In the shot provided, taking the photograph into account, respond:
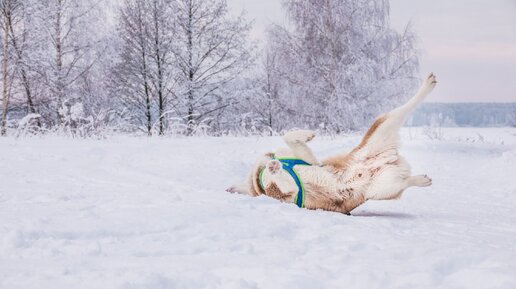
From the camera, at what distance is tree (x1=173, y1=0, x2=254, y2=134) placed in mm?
16672

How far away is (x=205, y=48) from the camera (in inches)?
666

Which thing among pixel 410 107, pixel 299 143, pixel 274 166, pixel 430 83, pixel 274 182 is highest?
pixel 430 83

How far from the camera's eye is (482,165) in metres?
7.00

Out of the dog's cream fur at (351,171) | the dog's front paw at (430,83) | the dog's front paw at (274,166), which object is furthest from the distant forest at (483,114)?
the dog's front paw at (274,166)

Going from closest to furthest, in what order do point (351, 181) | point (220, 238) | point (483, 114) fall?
point (220, 238)
point (351, 181)
point (483, 114)

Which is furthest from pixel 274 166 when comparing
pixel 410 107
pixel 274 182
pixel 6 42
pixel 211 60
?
pixel 6 42

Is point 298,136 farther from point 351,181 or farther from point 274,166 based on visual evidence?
point 351,181

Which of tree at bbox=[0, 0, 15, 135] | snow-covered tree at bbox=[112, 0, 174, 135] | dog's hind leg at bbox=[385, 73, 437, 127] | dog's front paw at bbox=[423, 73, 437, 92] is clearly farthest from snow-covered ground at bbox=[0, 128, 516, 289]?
tree at bbox=[0, 0, 15, 135]

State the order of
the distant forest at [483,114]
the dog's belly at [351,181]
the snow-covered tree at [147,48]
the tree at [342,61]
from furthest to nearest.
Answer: the distant forest at [483,114], the snow-covered tree at [147,48], the tree at [342,61], the dog's belly at [351,181]

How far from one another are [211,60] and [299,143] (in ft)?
46.3

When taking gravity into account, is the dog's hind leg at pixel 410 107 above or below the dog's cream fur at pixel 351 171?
above

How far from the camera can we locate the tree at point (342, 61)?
655 inches

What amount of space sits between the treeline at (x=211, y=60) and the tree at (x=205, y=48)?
33 millimetres

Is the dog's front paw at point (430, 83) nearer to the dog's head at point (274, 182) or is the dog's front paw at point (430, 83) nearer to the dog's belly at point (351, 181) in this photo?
the dog's belly at point (351, 181)
